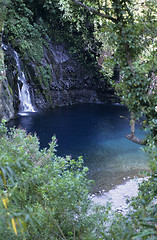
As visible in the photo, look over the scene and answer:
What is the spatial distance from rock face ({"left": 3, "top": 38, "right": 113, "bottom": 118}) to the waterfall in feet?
1.39

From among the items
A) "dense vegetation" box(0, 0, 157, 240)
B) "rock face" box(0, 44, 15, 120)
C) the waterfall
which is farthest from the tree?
the waterfall

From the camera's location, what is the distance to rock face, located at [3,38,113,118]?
18766mm

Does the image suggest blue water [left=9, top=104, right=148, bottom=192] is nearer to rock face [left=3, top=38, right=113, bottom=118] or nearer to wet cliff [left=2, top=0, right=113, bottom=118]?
rock face [left=3, top=38, right=113, bottom=118]

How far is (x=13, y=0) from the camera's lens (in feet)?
69.9

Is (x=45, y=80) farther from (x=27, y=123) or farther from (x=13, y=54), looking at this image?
(x=27, y=123)

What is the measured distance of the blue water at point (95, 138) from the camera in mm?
10633

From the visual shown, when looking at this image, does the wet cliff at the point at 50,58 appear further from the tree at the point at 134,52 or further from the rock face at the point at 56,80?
the tree at the point at 134,52

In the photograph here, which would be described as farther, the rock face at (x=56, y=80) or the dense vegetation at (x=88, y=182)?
Answer: the rock face at (x=56, y=80)

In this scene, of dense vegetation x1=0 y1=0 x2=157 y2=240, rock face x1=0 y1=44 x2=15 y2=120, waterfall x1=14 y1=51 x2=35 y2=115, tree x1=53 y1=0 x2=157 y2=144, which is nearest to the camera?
dense vegetation x1=0 y1=0 x2=157 y2=240

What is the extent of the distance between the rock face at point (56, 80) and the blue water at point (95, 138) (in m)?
1.96

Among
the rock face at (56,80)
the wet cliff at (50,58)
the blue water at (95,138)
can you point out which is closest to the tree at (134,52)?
the blue water at (95,138)

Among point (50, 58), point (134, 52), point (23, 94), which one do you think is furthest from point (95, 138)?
point (50, 58)

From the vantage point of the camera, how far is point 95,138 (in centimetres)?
1485

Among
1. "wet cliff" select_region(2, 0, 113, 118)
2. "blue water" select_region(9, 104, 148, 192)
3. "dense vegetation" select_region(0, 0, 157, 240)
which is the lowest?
"blue water" select_region(9, 104, 148, 192)
